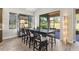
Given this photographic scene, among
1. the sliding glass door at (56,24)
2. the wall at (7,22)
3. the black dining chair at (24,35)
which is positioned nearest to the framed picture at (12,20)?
the wall at (7,22)

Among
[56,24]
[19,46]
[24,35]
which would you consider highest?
[56,24]

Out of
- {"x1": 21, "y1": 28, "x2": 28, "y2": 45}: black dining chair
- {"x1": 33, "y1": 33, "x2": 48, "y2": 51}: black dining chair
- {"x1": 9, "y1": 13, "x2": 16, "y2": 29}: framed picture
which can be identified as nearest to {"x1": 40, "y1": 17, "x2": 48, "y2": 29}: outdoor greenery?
{"x1": 33, "y1": 33, "x2": 48, "y2": 51}: black dining chair

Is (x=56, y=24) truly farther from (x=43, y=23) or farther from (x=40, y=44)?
(x=40, y=44)

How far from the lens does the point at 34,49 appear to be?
202cm

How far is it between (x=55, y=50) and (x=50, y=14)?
25.6 inches

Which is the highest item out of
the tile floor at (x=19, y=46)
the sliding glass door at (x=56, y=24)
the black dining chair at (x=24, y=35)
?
the sliding glass door at (x=56, y=24)

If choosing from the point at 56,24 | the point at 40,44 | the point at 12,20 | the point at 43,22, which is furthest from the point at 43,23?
the point at 12,20

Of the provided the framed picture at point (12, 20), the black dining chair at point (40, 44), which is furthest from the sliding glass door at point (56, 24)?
the framed picture at point (12, 20)

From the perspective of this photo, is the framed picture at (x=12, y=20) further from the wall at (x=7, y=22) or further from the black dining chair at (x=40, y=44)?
the black dining chair at (x=40, y=44)

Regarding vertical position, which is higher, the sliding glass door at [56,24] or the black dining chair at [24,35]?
the sliding glass door at [56,24]

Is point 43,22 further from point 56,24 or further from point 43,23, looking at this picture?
point 56,24

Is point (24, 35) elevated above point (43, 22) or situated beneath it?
Result: situated beneath
